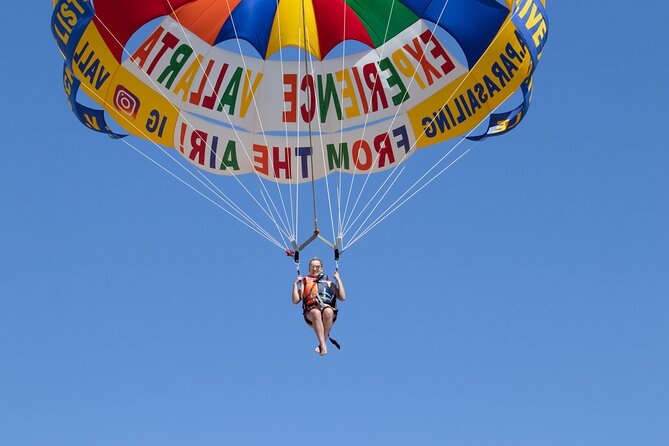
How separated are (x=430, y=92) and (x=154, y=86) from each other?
374 centimetres

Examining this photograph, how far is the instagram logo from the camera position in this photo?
1938 centimetres

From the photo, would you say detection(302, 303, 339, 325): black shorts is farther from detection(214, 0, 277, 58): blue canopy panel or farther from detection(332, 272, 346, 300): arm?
detection(214, 0, 277, 58): blue canopy panel

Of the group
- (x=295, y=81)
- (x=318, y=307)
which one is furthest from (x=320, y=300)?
(x=295, y=81)

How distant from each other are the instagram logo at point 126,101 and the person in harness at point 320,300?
371cm

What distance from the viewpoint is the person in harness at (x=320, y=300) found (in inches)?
683

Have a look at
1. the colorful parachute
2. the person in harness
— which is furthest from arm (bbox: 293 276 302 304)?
the colorful parachute

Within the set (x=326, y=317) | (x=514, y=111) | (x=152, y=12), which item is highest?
(x=152, y=12)

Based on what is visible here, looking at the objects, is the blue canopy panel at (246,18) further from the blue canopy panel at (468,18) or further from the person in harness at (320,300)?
the person in harness at (320,300)

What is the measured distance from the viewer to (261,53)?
1989cm

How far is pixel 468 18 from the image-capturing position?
19031 mm

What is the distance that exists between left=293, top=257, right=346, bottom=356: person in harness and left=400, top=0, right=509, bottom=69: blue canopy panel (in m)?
3.86

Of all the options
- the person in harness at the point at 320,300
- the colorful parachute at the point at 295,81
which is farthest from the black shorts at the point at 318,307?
the colorful parachute at the point at 295,81

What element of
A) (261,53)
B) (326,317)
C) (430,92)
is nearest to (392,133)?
(430,92)

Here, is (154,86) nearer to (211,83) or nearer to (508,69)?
(211,83)
